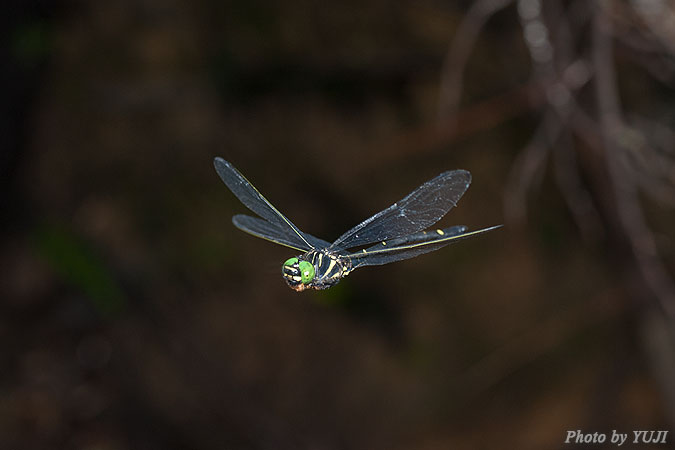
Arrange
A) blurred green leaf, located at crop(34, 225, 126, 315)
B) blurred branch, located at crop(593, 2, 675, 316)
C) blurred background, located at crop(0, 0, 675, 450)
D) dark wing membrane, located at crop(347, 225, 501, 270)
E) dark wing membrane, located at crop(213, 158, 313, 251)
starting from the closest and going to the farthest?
1. dark wing membrane, located at crop(347, 225, 501, 270)
2. dark wing membrane, located at crop(213, 158, 313, 251)
3. blurred branch, located at crop(593, 2, 675, 316)
4. blurred background, located at crop(0, 0, 675, 450)
5. blurred green leaf, located at crop(34, 225, 126, 315)

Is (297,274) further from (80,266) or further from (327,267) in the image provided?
(80,266)

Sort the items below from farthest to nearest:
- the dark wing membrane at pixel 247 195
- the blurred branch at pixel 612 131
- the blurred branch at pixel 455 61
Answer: the blurred branch at pixel 455 61, the blurred branch at pixel 612 131, the dark wing membrane at pixel 247 195

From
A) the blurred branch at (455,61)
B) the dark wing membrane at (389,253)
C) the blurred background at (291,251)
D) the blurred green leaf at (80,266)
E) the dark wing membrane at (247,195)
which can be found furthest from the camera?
the blurred green leaf at (80,266)

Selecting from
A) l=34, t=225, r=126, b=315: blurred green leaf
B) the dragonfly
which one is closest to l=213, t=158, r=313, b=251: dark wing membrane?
the dragonfly

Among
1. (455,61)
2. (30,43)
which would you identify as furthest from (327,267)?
(30,43)

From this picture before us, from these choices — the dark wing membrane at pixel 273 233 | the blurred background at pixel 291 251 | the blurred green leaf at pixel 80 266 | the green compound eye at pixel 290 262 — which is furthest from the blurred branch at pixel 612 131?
the blurred green leaf at pixel 80 266

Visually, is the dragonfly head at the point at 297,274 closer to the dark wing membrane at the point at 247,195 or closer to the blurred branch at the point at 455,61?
the dark wing membrane at the point at 247,195

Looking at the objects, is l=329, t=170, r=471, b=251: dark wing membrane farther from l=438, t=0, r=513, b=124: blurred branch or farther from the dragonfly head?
l=438, t=0, r=513, b=124: blurred branch

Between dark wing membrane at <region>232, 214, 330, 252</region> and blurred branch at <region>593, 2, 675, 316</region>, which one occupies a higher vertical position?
blurred branch at <region>593, 2, 675, 316</region>

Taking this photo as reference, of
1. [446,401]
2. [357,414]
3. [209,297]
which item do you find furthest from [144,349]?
[446,401]
